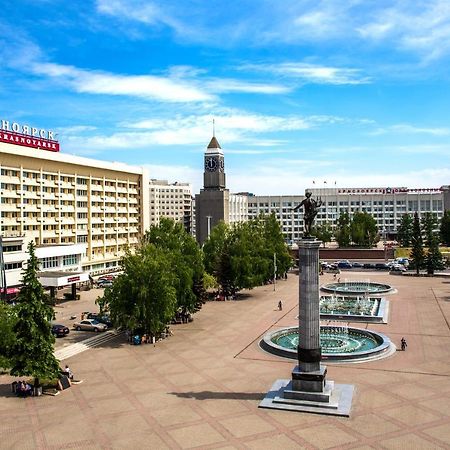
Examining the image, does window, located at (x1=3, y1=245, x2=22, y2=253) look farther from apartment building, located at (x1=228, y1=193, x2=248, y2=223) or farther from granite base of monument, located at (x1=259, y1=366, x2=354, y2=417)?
apartment building, located at (x1=228, y1=193, x2=248, y2=223)

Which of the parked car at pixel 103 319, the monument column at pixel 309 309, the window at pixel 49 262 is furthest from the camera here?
the window at pixel 49 262

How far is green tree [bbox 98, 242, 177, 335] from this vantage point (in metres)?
39.5

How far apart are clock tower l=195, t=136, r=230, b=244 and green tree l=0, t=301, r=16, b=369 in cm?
9763

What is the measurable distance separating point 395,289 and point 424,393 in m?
41.4

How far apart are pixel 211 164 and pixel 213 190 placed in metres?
6.54

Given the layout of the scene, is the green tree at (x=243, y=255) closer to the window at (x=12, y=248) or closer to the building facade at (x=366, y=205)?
the window at (x=12, y=248)

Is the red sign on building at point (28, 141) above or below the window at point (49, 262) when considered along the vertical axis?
above

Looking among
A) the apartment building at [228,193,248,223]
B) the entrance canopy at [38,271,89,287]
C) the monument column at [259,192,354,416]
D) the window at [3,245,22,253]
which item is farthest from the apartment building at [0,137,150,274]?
the apartment building at [228,193,248,223]

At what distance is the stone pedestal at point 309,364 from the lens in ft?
86.1

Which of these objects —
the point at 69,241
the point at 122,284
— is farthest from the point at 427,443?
the point at 69,241

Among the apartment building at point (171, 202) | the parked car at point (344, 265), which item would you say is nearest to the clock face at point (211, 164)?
the parked car at point (344, 265)

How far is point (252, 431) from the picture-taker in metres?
23.1

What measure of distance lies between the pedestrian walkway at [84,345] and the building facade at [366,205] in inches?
5007

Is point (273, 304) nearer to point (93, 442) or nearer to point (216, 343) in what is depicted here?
point (216, 343)
